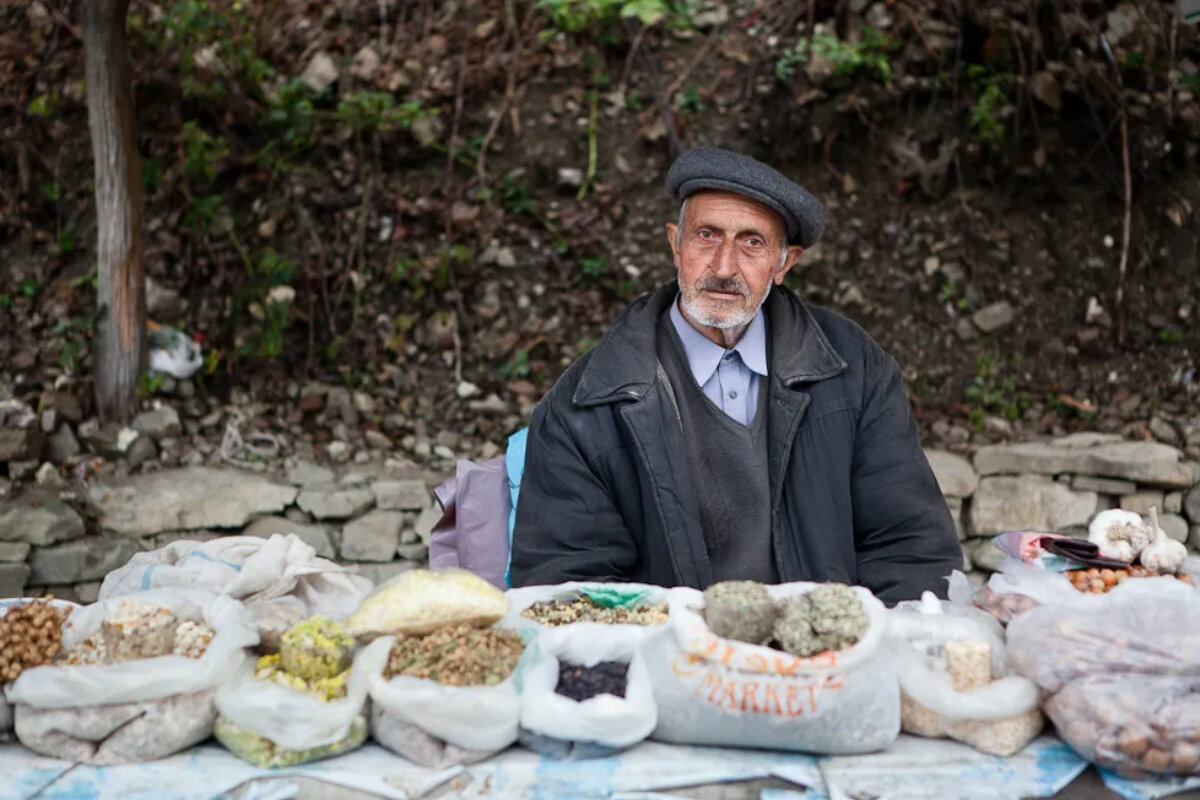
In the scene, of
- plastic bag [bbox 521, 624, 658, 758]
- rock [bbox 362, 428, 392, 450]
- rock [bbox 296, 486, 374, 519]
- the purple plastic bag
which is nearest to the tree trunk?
rock [bbox 296, 486, 374, 519]

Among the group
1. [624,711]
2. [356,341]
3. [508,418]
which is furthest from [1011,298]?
[624,711]

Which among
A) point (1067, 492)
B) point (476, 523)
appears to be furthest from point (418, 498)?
point (1067, 492)

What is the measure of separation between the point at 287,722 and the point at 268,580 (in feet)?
1.57

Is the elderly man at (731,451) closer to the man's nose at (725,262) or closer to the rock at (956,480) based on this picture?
the man's nose at (725,262)

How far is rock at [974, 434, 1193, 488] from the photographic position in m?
4.88

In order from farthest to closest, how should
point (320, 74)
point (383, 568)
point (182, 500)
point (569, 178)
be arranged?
point (320, 74)
point (569, 178)
point (383, 568)
point (182, 500)

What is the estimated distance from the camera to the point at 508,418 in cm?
539

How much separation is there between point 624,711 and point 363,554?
3.22 meters

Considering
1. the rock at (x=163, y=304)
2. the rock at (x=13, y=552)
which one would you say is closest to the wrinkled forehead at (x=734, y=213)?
the rock at (x=13, y=552)

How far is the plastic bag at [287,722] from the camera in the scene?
189 centimetres

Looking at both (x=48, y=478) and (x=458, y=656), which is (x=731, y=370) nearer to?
(x=458, y=656)

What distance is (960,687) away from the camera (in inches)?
78.1

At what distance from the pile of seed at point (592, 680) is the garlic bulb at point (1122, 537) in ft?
3.16

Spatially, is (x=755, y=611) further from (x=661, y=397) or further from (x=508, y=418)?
(x=508, y=418)
